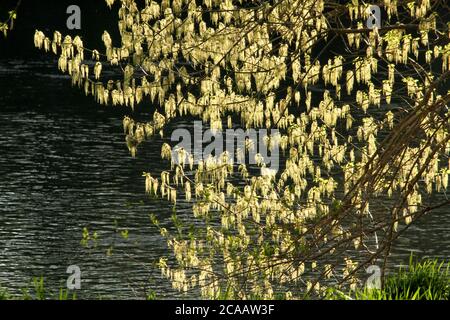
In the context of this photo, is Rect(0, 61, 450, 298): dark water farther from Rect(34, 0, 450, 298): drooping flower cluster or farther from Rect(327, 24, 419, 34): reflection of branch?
Rect(327, 24, 419, 34): reflection of branch

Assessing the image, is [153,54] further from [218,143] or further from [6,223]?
[218,143]

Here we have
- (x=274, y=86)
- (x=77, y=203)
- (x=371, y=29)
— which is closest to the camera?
(x=371, y=29)

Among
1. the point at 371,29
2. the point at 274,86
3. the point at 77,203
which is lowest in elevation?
the point at 77,203

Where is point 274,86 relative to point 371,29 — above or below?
below

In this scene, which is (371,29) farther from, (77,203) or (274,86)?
(77,203)

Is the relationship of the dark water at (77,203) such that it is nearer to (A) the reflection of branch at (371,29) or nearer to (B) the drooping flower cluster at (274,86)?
(B) the drooping flower cluster at (274,86)

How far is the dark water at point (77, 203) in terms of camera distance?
37.5 meters

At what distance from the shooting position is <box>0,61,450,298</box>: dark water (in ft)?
123

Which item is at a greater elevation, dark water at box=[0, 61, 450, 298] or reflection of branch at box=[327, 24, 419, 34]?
reflection of branch at box=[327, 24, 419, 34]

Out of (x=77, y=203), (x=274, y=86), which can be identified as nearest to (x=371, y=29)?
(x=274, y=86)

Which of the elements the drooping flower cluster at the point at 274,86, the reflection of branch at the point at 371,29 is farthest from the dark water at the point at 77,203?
the reflection of branch at the point at 371,29

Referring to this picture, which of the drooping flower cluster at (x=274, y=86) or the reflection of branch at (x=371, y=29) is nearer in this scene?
the reflection of branch at (x=371, y=29)

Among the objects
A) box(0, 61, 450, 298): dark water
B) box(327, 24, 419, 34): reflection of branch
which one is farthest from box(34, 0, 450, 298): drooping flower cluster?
box(0, 61, 450, 298): dark water

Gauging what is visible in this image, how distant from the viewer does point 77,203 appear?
4744 centimetres
